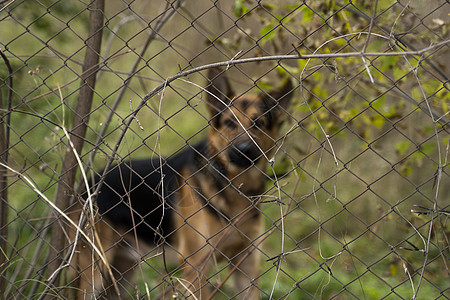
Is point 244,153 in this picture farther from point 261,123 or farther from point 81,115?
point 81,115

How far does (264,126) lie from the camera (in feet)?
11.0

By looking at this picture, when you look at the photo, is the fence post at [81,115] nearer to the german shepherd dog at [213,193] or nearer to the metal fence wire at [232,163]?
the metal fence wire at [232,163]

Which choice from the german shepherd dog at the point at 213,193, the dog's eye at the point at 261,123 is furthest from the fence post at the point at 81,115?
the dog's eye at the point at 261,123

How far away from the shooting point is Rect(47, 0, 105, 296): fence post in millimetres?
2641

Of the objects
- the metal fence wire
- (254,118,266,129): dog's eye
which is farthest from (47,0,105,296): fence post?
(254,118,266,129): dog's eye

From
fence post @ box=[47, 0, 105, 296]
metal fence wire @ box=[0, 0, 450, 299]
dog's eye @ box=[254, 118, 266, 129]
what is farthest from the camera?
dog's eye @ box=[254, 118, 266, 129]

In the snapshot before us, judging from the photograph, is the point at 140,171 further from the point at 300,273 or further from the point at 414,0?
the point at 414,0

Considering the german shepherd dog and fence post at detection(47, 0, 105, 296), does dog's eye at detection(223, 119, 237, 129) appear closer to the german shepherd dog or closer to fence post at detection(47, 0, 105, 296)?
the german shepherd dog

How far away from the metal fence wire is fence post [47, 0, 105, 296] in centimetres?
1

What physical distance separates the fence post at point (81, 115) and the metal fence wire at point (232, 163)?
0.03 ft

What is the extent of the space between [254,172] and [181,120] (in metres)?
3.36

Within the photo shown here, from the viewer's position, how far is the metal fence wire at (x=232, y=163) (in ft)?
7.57

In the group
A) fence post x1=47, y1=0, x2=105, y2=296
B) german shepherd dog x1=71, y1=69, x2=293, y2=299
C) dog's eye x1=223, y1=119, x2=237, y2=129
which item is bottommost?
german shepherd dog x1=71, y1=69, x2=293, y2=299

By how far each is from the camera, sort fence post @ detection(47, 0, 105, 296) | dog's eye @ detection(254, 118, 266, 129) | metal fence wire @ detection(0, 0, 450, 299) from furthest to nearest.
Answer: dog's eye @ detection(254, 118, 266, 129) < fence post @ detection(47, 0, 105, 296) < metal fence wire @ detection(0, 0, 450, 299)
